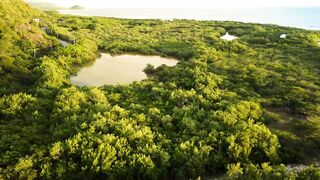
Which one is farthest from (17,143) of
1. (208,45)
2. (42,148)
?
(208,45)

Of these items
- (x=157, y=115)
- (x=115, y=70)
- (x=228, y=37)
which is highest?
(x=228, y=37)

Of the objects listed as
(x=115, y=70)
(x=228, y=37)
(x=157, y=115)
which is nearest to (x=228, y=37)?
(x=228, y=37)

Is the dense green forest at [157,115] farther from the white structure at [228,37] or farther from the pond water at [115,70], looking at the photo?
the white structure at [228,37]

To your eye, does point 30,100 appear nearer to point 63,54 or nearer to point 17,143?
point 17,143

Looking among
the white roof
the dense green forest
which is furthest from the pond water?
the white roof

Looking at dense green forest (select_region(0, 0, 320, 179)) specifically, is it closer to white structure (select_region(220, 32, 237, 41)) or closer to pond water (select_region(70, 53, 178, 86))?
pond water (select_region(70, 53, 178, 86))

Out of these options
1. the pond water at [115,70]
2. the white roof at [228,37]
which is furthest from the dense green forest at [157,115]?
the white roof at [228,37]

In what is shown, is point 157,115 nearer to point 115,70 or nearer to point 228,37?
point 115,70
